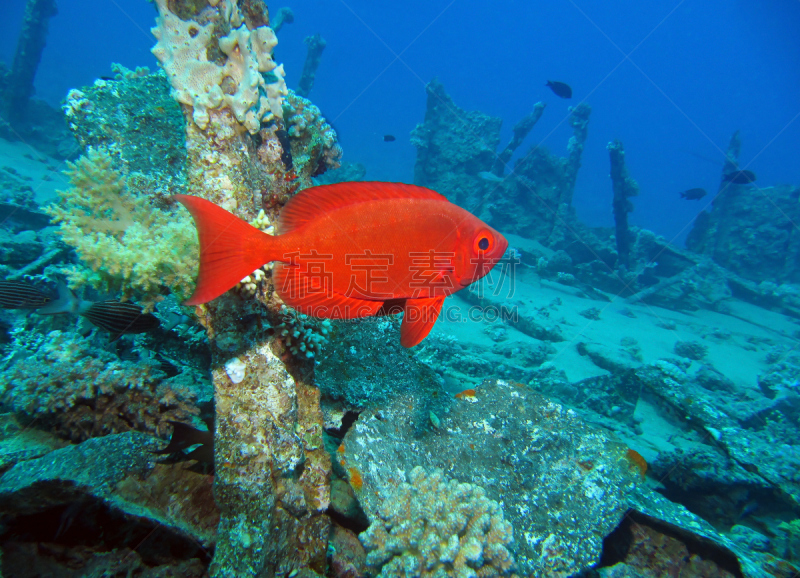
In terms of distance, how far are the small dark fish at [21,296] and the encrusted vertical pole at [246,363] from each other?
2173mm

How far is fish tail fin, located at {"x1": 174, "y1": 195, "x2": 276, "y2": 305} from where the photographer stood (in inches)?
56.4

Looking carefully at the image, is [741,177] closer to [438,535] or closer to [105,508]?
[438,535]

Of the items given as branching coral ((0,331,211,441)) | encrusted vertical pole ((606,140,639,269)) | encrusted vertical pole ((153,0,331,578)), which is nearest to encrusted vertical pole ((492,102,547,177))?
encrusted vertical pole ((606,140,639,269))

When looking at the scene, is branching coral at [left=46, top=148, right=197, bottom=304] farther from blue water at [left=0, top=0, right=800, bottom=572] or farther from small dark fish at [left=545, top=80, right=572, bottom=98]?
small dark fish at [left=545, top=80, right=572, bottom=98]

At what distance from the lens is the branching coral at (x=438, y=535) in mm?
2035

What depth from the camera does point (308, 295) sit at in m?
1.71

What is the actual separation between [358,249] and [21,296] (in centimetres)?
335

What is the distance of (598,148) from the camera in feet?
400

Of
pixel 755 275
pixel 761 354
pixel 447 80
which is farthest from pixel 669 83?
pixel 761 354

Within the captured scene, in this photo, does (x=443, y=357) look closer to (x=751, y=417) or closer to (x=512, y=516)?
(x=512, y=516)

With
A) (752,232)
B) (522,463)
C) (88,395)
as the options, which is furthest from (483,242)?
(752,232)

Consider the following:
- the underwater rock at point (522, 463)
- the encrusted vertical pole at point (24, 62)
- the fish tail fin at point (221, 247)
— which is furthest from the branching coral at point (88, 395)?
the encrusted vertical pole at point (24, 62)

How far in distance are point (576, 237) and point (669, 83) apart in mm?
148959

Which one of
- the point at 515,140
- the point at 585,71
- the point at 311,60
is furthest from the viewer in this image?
the point at 585,71
